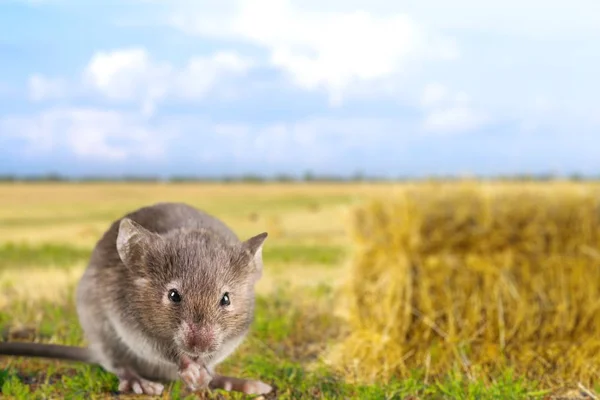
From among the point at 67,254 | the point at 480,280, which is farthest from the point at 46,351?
the point at 67,254

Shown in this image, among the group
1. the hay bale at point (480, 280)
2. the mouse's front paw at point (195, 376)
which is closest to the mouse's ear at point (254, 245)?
the mouse's front paw at point (195, 376)

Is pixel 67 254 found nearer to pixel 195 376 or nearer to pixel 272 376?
pixel 272 376

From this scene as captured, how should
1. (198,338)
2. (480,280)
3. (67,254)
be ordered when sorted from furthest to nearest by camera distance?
(67,254)
(480,280)
(198,338)

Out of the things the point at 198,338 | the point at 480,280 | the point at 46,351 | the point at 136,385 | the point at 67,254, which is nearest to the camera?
the point at 198,338

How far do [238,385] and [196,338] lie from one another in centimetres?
93

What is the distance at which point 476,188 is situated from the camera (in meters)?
7.88

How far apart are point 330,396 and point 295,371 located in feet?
1.32

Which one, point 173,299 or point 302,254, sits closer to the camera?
point 173,299

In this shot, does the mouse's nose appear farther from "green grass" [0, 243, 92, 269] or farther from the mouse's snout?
"green grass" [0, 243, 92, 269]

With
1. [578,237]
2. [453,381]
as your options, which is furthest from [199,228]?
[578,237]

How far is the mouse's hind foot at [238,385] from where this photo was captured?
422 cm

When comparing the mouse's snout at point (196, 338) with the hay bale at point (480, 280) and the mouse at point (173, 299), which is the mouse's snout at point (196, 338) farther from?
the hay bale at point (480, 280)

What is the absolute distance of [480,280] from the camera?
23.8ft

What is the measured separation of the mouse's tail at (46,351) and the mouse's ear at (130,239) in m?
1.19
